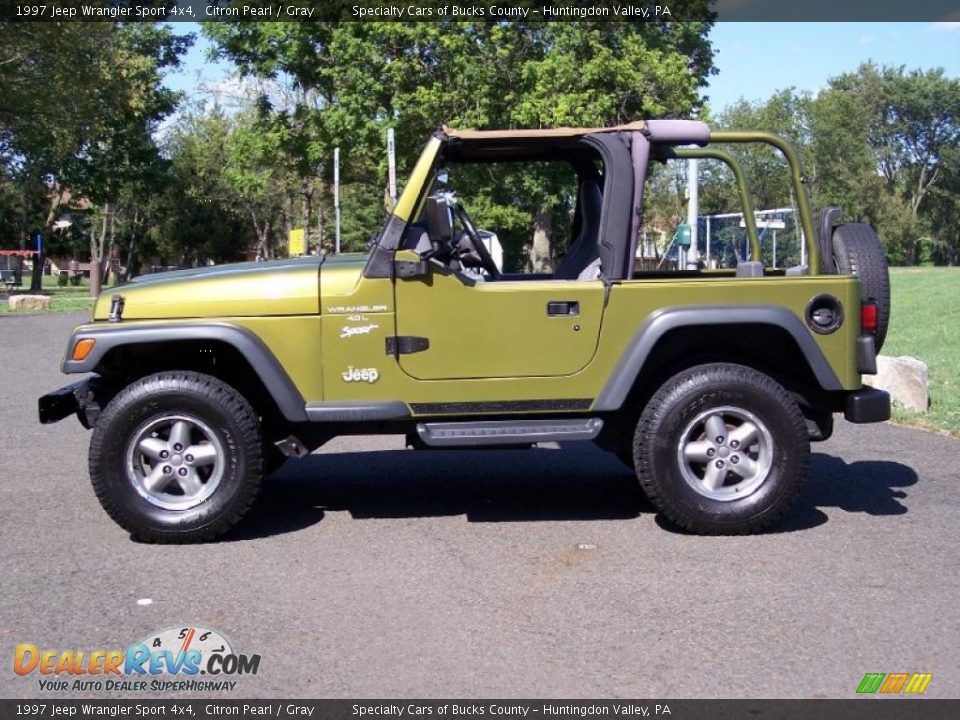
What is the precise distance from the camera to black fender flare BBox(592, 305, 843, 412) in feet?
18.0

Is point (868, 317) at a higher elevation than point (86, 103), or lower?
lower

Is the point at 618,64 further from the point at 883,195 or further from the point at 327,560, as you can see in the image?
the point at 883,195

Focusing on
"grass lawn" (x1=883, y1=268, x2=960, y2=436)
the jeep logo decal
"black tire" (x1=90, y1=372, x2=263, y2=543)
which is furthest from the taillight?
"grass lawn" (x1=883, y1=268, x2=960, y2=436)

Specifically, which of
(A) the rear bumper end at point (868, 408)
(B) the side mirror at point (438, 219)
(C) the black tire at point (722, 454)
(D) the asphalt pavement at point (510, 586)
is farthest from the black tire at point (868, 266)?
(B) the side mirror at point (438, 219)

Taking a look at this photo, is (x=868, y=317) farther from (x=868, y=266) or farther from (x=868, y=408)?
(x=868, y=408)

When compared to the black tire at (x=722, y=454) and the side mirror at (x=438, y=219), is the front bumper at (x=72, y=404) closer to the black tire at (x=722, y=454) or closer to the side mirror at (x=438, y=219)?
the side mirror at (x=438, y=219)

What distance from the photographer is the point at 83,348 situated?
18.0 feet

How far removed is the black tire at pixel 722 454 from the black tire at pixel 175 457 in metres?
2.11

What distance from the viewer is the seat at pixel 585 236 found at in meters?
6.43

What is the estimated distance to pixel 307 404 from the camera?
18.2 ft

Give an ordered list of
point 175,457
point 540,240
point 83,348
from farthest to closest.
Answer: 1. point 540,240
2. point 175,457
3. point 83,348

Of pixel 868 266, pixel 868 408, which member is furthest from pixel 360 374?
pixel 868 266

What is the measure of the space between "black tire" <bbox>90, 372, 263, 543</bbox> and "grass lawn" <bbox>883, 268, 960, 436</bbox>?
6.10 metres

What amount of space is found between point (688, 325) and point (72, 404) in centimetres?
337
